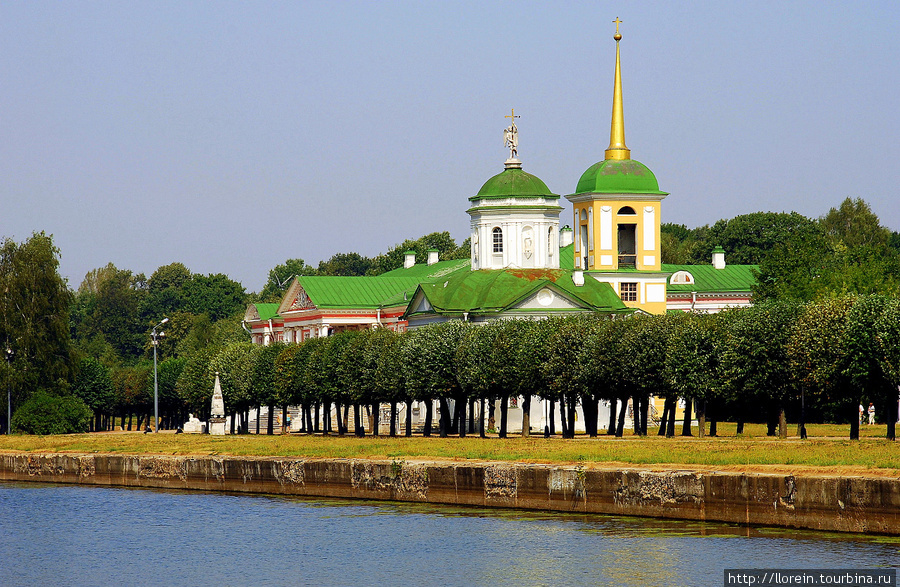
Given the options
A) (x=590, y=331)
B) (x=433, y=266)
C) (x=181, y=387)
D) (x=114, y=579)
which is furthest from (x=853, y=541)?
(x=433, y=266)

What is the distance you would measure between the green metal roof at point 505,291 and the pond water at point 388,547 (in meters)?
42.6

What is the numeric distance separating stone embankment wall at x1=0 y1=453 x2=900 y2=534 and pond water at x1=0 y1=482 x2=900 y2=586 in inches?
18.7

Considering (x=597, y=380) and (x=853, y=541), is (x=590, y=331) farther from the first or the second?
(x=853, y=541)

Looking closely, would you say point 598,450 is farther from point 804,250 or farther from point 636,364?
point 804,250

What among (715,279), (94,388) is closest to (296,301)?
(94,388)

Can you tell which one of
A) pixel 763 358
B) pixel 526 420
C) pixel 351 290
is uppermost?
pixel 351 290

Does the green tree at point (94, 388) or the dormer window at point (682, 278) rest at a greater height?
the dormer window at point (682, 278)

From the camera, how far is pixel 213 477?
54.7 meters

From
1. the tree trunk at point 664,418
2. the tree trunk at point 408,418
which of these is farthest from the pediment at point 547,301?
the tree trunk at point 664,418

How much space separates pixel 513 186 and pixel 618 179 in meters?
8.65

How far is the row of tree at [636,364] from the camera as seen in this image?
54.8 metres

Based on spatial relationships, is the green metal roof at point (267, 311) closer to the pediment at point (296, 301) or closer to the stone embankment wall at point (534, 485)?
the pediment at point (296, 301)

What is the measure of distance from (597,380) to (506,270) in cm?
3149

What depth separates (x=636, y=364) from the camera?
62312mm
